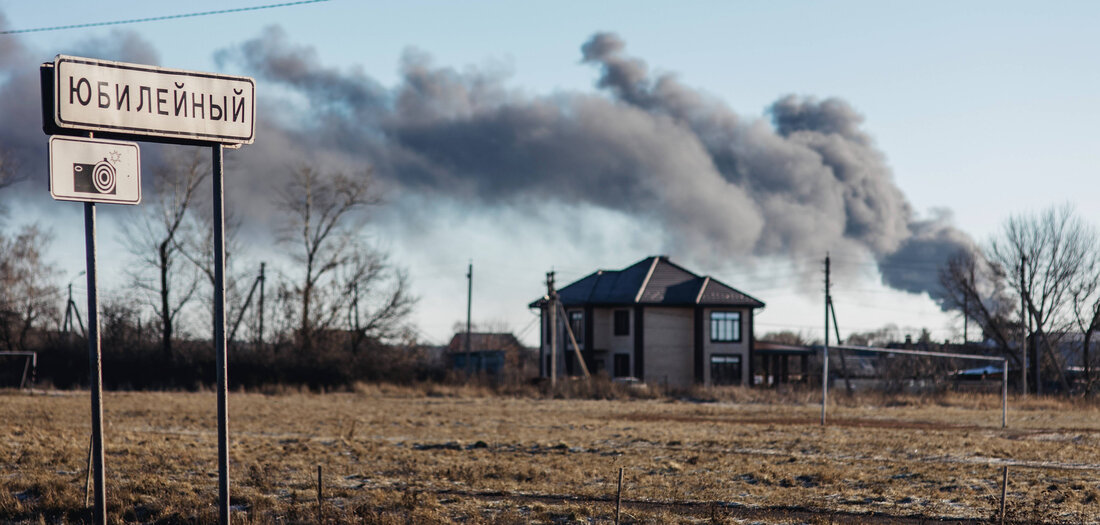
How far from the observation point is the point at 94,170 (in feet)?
23.0

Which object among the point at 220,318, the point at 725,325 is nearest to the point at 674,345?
the point at 725,325

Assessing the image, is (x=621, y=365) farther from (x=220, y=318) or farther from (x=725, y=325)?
(x=220, y=318)

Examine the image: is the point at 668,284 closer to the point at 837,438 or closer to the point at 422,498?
the point at 837,438

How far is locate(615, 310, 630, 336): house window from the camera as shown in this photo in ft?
217

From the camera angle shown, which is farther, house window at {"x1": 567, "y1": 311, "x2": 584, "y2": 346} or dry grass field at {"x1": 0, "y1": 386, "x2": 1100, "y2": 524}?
house window at {"x1": 567, "y1": 311, "x2": 584, "y2": 346}

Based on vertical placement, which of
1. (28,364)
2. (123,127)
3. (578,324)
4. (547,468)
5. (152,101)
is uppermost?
(152,101)

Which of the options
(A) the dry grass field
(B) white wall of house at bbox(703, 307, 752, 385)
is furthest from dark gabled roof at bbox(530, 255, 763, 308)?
(A) the dry grass field

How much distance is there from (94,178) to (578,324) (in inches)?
2438

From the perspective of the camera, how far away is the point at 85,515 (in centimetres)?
1175

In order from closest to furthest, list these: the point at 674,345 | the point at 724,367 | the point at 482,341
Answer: the point at 724,367 < the point at 674,345 < the point at 482,341

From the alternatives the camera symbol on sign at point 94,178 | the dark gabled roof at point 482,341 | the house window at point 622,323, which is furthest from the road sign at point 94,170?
the dark gabled roof at point 482,341

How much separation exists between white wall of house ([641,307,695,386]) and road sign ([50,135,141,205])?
2323 inches

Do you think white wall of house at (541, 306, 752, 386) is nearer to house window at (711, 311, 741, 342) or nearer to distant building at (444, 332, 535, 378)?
house window at (711, 311, 741, 342)

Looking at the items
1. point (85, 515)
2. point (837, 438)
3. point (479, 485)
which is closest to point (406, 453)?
point (479, 485)
